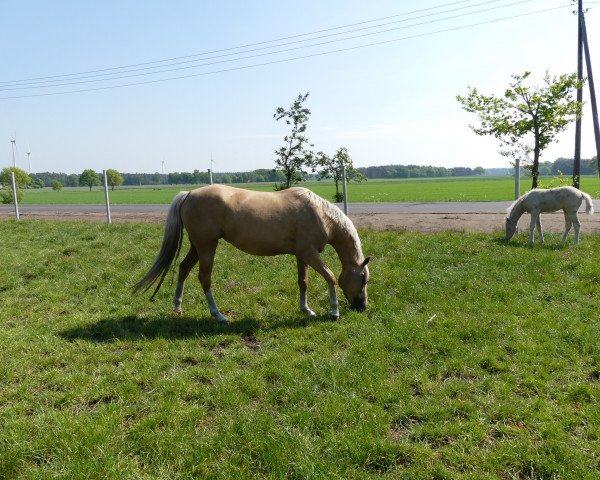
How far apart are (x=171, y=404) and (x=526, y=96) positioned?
15.9m

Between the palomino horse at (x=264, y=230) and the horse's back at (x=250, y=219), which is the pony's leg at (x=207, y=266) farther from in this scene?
the horse's back at (x=250, y=219)

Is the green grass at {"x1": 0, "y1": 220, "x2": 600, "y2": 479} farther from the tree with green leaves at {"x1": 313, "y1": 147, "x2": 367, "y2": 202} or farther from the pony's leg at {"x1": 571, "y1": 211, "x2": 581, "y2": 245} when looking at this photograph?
the tree with green leaves at {"x1": 313, "y1": 147, "x2": 367, "y2": 202}

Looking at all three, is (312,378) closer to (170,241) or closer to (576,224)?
(170,241)

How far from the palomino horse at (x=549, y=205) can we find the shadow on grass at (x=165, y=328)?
6731 millimetres

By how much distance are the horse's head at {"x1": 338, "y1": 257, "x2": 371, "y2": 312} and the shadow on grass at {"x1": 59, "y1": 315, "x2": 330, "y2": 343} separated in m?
0.56

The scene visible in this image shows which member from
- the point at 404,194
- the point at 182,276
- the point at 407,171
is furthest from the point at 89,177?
the point at 182,276

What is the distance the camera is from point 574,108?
14.9 metres

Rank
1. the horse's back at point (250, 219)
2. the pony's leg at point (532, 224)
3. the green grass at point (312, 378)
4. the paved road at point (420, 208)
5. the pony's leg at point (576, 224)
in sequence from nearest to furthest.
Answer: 1. the green grass at point (312, 378)
2. the horse's back at point (250, 219)
3. the pony's leg at point (576, 224)
4. the pony's leg at point (532, 224)
5. the paved road at point (420, 208)

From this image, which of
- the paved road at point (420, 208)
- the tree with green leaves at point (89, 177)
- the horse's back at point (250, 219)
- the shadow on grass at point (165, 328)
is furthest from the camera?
the tree with green leaves at point (89, 177)

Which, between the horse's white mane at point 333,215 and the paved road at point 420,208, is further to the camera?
the paved road at point 420,208

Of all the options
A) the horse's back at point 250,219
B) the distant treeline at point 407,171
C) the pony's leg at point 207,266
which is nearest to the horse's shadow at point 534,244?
the horse's back at point 250,219

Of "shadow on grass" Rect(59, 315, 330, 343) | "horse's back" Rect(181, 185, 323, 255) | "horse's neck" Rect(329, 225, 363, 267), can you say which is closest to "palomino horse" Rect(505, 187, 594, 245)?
"horse's neck" Rect(329, 225, 363, 267)

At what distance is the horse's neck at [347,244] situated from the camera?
673cm

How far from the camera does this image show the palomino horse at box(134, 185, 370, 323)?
21.0ft
